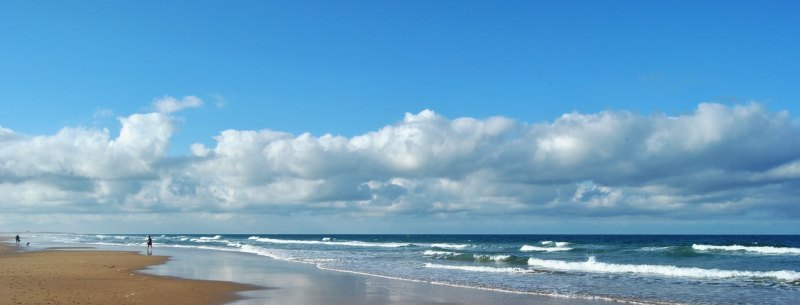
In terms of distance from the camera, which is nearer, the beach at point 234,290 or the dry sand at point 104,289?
the dry sand at point 104,289

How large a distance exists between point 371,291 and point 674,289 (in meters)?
10.4

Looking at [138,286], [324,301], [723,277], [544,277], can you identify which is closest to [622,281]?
[544,277]

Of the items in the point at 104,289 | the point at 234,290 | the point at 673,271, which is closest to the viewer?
the point at 104,289

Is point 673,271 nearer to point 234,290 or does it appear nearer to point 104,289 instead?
point 234,290

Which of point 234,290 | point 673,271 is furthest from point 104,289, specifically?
point 673,271

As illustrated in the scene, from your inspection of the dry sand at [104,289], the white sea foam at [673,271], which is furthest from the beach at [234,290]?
the white sea foam at [673,271]

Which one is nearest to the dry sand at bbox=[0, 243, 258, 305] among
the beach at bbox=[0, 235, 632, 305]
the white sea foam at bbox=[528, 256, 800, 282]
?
the beach at bbox=[0, 235, 632, 305]

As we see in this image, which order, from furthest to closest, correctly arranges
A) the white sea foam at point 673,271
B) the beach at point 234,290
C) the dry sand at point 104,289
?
the white sea foam at point 673,271
the beach at point 234,290
the dry sand at point 104,289

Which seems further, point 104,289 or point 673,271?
point 673,271

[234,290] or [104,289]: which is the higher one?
[104,289]

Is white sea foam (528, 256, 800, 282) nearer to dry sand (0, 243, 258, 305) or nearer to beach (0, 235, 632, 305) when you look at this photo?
Result: beach (0, 235, 632, 305)

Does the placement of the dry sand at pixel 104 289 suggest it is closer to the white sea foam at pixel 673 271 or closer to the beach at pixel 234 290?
the beach at pixel 234 290

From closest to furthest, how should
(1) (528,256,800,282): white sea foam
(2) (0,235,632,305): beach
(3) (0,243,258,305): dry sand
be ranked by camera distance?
(3) (0,243,258,305): dry sand
(2) (0,235,632,305): beach
(1) (528,256,800,282): white sea foam

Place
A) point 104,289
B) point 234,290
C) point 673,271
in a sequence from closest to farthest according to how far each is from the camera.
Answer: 1. point 104,289
2. point 234,290
3. point 673,271
